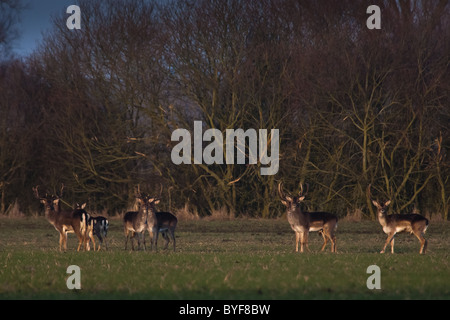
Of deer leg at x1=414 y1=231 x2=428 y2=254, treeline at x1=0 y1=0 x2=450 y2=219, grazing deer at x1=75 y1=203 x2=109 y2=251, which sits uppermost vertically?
treeline at x1=0 y1=0 x2=450 y2=219

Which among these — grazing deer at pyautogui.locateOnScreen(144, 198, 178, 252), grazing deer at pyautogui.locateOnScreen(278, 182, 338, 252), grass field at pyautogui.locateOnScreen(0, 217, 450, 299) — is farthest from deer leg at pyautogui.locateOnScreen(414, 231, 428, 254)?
grazing deer at pyautogui.locateOnScreen(144, 198, 178, 252)

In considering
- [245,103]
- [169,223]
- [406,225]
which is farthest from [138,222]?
[245,103]

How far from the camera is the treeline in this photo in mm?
29875

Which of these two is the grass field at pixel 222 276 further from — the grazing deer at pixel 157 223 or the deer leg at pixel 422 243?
the grazing deer at pixel 157 223

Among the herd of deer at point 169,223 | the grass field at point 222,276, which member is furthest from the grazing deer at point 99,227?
the grass field at point 222,276

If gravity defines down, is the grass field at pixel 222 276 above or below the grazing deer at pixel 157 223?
below

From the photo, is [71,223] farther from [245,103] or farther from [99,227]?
[245,103]

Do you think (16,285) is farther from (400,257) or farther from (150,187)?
(150,187)

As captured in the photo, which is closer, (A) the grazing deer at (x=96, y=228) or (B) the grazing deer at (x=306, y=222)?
(B) the grazing deer at (x=306, y=222)

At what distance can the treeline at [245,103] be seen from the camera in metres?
29.9

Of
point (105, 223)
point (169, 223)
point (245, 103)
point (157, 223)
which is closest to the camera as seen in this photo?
point (157, 223)

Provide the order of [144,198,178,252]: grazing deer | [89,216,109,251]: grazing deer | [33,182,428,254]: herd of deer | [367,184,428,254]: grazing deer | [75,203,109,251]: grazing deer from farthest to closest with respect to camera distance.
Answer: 1. [89,216,109,251]: grazing deer
2. [144,198,178,252]: grazing deer
3. [75,203,109,251]: grazing deer
4. [33,182,428,254]: herd of deer
5. [367,184,428,254]: grazing deer

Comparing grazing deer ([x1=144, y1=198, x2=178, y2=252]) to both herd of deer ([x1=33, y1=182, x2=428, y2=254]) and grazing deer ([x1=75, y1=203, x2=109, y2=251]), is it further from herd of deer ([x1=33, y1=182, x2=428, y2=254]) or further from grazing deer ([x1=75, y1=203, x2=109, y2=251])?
grazing deer ([x1=75, y1=203, x2=109, y2=251])

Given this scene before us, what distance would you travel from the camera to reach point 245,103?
3177 centimetres
